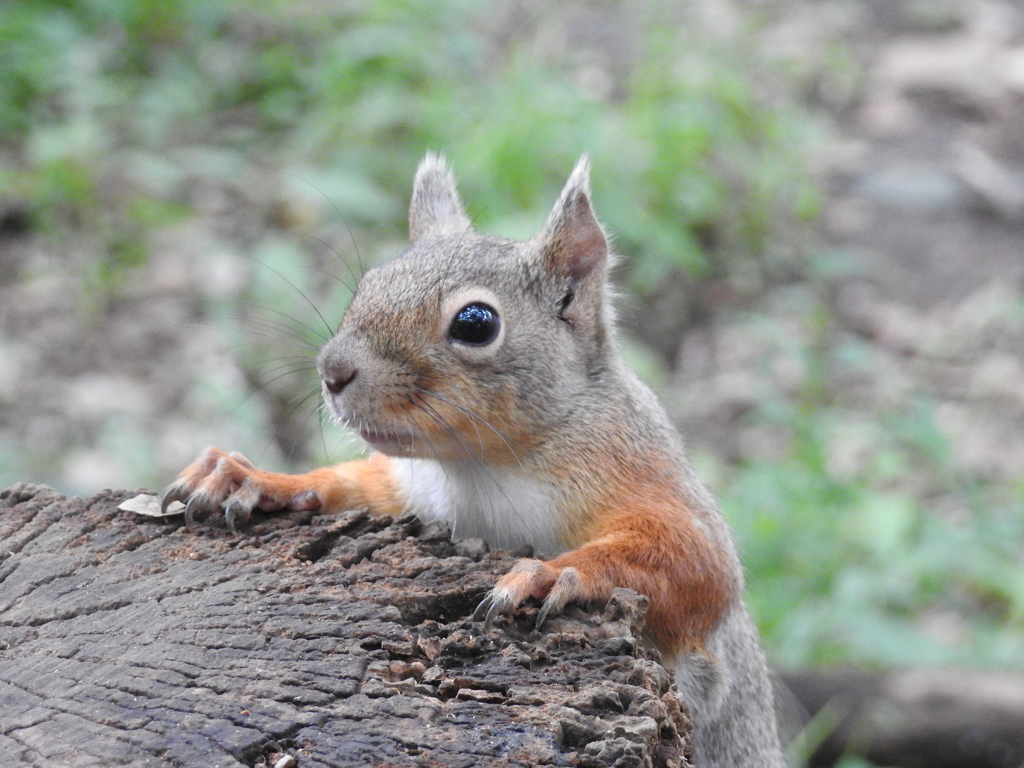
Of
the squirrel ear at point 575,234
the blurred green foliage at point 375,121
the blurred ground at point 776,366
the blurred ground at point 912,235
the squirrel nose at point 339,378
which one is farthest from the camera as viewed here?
the blurred ground at point 912,235

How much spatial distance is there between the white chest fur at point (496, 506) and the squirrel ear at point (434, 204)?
2.15 feet

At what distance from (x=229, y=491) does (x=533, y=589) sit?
594 millimetres

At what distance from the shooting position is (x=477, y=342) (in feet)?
7.14

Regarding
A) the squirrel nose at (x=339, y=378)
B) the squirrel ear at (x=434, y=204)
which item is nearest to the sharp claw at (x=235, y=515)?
the squirrel nose at (x=339, y=378)

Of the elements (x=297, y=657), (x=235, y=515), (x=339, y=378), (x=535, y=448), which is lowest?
(x=297, y=657)

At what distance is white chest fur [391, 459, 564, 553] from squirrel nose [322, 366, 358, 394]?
0.85 ft

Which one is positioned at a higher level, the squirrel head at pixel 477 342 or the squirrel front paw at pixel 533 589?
the squirrel head at pixel 477 342

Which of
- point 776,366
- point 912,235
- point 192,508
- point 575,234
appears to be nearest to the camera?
point 192,508

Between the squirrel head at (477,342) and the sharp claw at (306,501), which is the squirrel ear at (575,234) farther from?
the sharp claw at (306,501)

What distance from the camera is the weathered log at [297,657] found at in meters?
1.41

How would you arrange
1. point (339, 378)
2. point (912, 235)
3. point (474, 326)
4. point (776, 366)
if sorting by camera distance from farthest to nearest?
1. point (912, 235)
2. point (776, 366)
3. point (474, 326)
4. point (339, 378)

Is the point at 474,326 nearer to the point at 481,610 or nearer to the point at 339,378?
the point at 339,378

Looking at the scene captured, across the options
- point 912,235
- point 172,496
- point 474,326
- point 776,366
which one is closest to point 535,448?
point 474,326

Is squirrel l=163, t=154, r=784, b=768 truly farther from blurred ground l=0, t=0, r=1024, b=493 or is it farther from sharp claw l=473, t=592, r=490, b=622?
blurred ground l=0, t=0, r=1024, b=493
